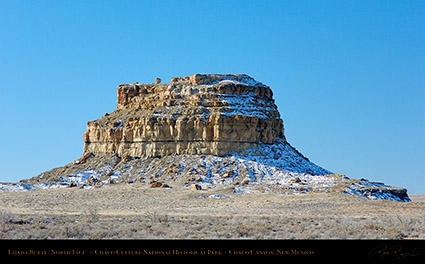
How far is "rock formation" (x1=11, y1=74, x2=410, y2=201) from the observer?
169 ft

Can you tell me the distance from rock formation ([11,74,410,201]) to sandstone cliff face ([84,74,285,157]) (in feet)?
0.37

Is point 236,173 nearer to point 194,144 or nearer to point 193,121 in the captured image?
point 194,144

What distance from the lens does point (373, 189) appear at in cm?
4284

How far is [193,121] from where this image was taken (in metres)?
56.8

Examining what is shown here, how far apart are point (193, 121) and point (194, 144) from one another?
2.63 metres

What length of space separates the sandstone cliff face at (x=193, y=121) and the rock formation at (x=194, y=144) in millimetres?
111

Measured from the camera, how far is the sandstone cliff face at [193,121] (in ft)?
183
